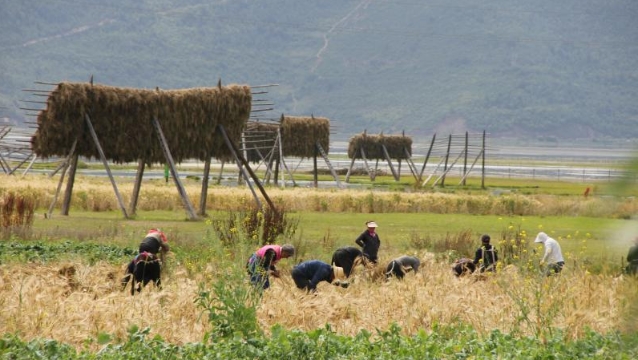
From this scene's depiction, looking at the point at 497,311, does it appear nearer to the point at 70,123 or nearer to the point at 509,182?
the point at 70,123

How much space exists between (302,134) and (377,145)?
1792 cm

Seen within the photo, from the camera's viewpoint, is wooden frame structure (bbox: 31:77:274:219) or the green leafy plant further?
wooden frame structure (bbox: 31:77:274:219)

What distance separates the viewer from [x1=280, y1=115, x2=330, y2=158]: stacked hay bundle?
6262 cm

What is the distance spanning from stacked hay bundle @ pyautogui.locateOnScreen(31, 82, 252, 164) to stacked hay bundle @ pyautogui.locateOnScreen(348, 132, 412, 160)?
42.2 m

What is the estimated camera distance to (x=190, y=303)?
1462cm

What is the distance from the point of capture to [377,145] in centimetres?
8044

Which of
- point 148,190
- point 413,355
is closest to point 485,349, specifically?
point 413,355

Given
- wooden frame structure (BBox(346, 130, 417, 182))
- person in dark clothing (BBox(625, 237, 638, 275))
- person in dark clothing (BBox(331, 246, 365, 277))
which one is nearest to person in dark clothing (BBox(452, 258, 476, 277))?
person in dark clothing (BBox(331, 246, 365, 277))

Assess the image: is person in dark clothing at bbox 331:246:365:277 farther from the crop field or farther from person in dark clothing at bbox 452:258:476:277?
person in dark clothing at bbox 452:258:476:277

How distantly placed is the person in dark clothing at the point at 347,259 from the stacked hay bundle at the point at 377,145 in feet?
190

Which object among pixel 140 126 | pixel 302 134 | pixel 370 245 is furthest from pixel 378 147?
pixel 370 245

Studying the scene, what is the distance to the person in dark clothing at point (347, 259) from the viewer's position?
20.3 m

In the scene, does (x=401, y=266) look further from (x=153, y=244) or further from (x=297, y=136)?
(x=297, y=136)

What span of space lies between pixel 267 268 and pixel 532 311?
4214 mm
